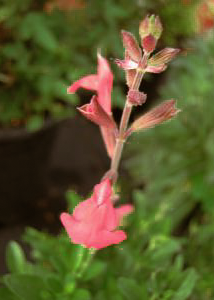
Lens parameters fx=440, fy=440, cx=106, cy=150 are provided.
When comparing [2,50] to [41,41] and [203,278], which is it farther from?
[203,278]

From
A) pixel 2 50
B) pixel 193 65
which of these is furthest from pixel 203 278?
Result: pixel 2 50

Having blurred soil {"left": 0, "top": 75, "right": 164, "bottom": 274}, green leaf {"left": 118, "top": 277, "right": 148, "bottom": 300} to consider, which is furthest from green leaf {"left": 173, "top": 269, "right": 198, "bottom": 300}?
blurred soil {"left": 0, "top": 75, "right": 164, "bottom": 274}

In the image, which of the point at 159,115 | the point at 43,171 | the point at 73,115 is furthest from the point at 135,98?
the point at 43,171

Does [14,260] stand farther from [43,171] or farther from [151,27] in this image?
[43,171]

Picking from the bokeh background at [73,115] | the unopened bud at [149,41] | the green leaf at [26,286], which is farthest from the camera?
the bokeh background at [73,115]

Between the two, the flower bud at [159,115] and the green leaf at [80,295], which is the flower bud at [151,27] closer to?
the flower bud at [159,115]

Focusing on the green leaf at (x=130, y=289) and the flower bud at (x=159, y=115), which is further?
the green leaf at (x=130, y=289)

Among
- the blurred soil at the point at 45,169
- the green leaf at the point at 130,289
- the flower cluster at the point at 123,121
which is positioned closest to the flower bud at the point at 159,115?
the flower cluster at the point at 123,121

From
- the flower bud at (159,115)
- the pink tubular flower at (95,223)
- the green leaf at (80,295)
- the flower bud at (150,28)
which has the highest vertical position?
the flower bud at (150,28)
